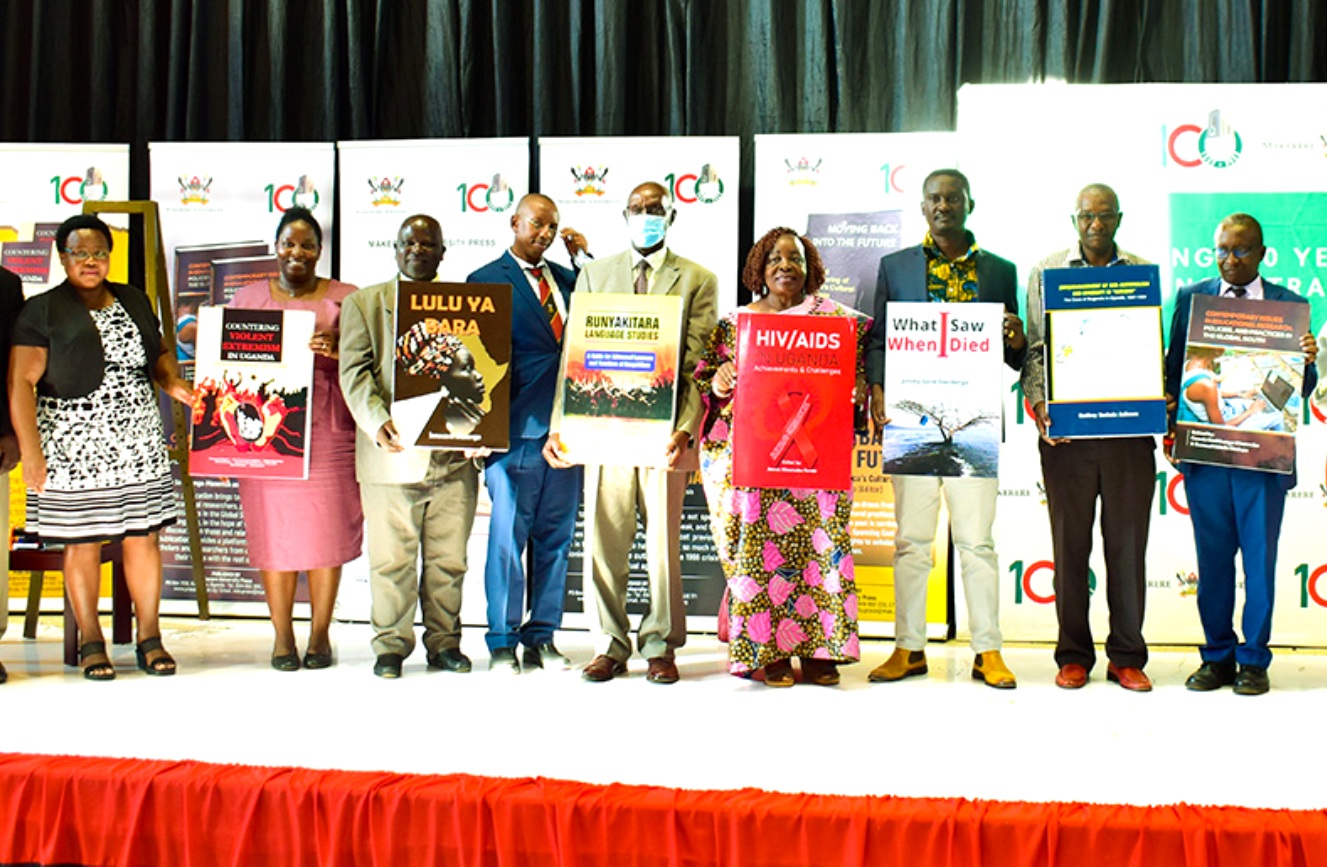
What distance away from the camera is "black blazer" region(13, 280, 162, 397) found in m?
3.97

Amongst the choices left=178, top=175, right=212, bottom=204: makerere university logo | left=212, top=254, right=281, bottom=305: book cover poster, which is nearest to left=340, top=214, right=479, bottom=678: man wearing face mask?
left=212, top=254, right=281, bottom=305: book cover poster

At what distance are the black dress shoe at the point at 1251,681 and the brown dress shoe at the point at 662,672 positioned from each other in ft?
5.87

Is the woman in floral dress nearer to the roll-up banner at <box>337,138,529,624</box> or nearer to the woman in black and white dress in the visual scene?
the roll-up banner at <box>337,138,529,624</box>

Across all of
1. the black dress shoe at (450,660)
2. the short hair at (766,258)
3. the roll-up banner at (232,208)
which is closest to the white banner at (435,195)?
the roll-up banner at (232,208)

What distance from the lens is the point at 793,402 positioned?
3.82 m

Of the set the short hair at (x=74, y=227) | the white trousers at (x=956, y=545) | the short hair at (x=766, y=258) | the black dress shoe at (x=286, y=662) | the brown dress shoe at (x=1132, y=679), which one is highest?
the short hair at (x=74, y=227)

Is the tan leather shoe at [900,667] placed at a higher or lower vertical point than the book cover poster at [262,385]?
lower

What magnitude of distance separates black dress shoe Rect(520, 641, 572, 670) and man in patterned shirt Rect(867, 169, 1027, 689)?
3.44 feet

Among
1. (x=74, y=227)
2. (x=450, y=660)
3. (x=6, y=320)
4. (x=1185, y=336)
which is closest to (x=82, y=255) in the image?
(x=74, y=227)

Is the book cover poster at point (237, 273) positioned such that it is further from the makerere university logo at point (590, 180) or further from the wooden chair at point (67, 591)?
the makerere university logo at point (590, 180)

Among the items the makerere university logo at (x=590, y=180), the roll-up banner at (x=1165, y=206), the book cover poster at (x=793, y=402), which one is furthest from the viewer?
the makerere university logo at (x=590, y=180)

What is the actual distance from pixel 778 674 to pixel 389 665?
50.3 inches

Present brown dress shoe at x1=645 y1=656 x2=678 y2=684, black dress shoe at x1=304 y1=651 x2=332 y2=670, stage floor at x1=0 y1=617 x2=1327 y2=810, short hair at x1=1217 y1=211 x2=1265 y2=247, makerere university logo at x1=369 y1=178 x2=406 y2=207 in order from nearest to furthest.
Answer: stage floor at x1=0 y1=617 x2=1327 y2=810 < short hair at x1=1217 y1=211 x2=1265 y2=247 < brown dress shoe at x1=645 y1=656 x2=678 y2=684 < black dress shoe at x1=304 y1=651 x2=332 y2=670 < makerere university logo at x1=369 y1=178 x2=406 y2=207

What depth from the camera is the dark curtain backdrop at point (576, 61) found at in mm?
4961
